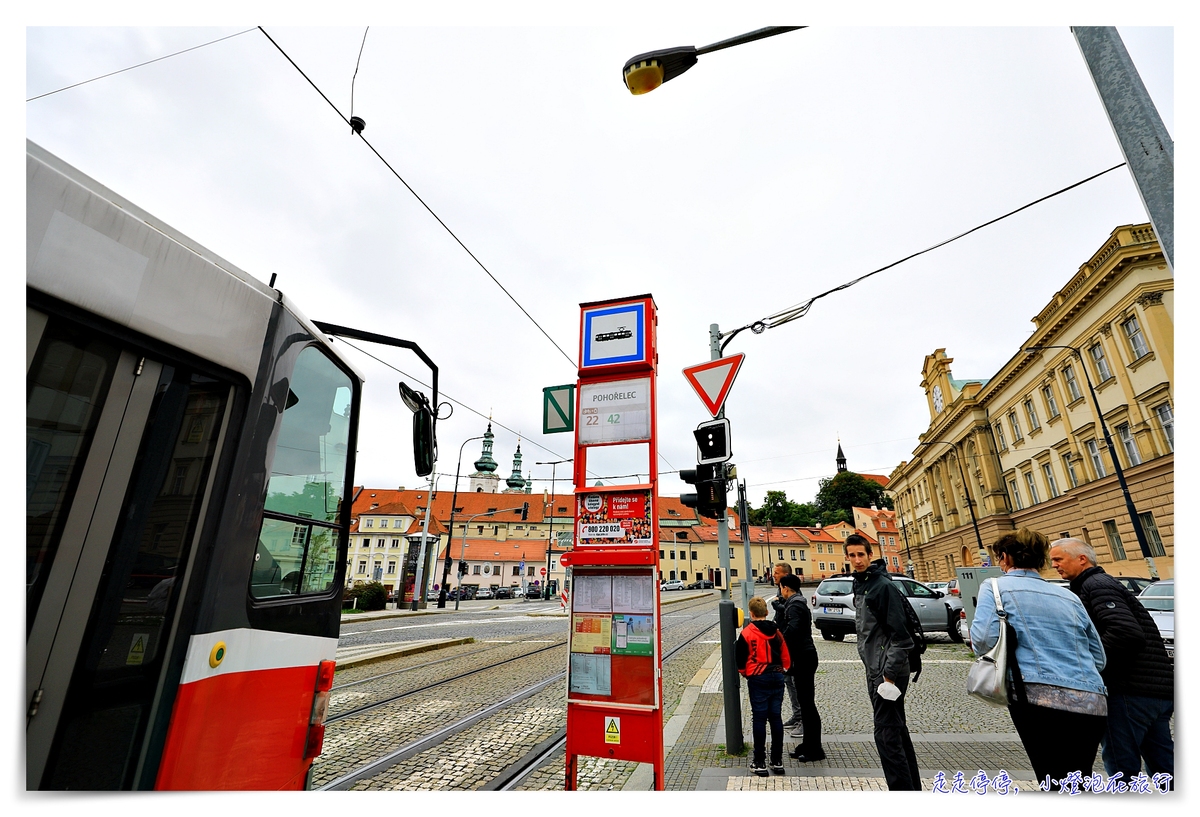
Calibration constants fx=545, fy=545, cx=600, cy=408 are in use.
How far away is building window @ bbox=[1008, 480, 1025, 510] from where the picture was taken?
36.8m

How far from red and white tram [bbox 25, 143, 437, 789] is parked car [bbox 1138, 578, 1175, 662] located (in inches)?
340

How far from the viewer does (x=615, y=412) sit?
14.1 ft

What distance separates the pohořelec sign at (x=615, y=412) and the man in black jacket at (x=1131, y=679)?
3.07 meters

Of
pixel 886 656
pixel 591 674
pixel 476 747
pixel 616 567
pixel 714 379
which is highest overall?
pixel 714 379

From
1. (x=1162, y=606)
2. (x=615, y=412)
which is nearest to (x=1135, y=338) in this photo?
(x=1162, y=606)

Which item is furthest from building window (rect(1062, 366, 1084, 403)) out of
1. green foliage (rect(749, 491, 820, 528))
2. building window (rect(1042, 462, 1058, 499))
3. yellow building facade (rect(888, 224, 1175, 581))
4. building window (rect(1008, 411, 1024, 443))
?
green foliage (rect(749, 491, 820, 528))

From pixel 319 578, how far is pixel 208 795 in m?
1.05

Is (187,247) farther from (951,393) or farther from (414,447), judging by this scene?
(951,393)

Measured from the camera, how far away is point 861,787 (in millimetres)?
3963

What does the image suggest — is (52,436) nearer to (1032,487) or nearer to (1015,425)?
(1032,487)

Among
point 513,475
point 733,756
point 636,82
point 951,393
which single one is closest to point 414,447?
point 636,82

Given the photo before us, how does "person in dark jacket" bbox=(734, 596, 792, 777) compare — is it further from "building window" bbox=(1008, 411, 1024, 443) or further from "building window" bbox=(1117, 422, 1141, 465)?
"building window" bbox=(1008, 411, 1024, 443)

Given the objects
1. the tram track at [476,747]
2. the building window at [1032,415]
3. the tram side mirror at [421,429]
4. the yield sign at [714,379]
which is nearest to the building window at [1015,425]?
the building window at [1032,415]

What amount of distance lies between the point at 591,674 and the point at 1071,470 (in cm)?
3700
